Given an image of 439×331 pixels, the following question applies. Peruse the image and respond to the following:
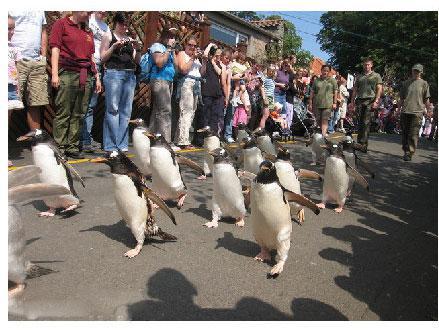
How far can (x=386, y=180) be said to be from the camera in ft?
24.3

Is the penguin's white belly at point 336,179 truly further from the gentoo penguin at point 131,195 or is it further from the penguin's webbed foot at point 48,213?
the penguin's webbed foot at point 48,213

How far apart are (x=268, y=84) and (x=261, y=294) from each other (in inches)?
345

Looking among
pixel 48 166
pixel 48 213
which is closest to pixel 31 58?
pixel 48 166

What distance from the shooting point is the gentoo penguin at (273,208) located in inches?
129

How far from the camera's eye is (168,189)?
4695mm

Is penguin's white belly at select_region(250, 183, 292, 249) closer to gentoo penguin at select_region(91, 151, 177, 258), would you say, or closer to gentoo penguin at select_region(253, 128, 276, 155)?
gentoo penguin at select_region(91, 151, 177, 258)

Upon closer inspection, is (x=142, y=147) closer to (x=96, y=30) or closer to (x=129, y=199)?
(x=129, y=199)

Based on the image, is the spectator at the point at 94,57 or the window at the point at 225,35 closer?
the spectator at the point at 94,57

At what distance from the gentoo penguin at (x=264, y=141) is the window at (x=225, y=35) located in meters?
14.0

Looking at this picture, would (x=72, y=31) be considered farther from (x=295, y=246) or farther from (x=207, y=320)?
(x=207, y=320)

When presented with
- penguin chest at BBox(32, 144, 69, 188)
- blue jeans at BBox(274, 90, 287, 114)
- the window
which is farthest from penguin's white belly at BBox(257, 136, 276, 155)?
the window

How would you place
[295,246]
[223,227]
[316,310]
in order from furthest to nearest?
[223,227]
[295,246]
[316,310]

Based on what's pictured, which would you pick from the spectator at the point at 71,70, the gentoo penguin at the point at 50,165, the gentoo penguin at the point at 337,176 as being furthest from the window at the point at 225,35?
the gentoo penguin at the point at 50,165
